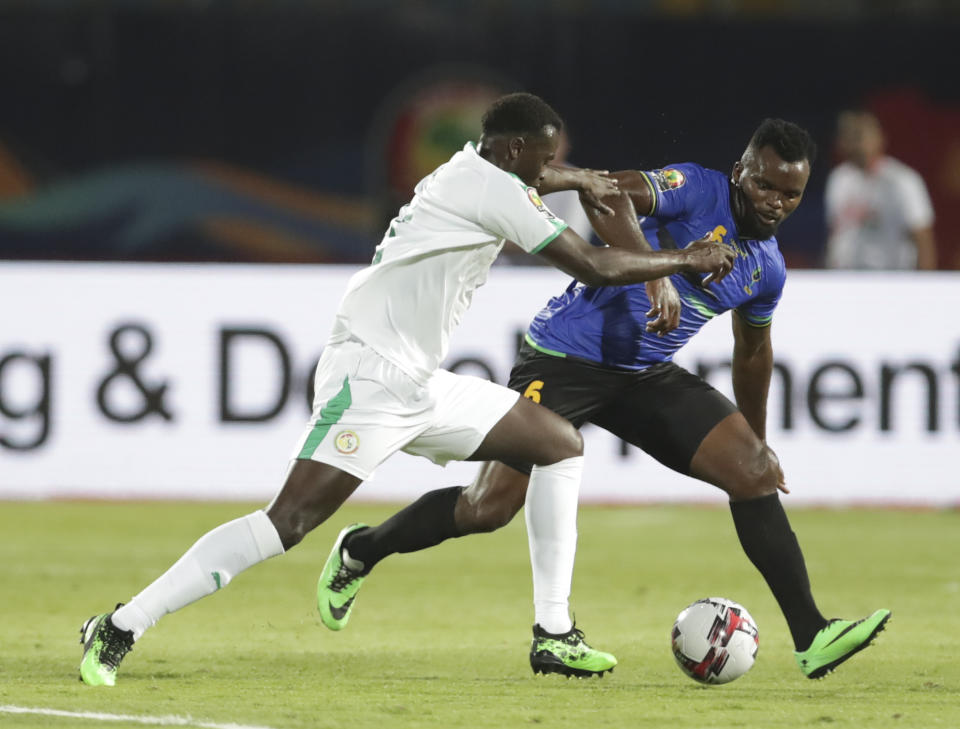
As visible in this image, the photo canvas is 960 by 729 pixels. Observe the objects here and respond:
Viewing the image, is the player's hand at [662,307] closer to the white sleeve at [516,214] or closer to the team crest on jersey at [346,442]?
the white sleeve at [516,214]

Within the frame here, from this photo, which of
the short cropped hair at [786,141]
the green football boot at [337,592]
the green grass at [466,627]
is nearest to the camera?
the green grass at [466,627]

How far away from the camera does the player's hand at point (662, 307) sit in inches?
217

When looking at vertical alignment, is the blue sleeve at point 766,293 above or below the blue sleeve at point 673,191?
below

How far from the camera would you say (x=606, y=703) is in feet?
16.8

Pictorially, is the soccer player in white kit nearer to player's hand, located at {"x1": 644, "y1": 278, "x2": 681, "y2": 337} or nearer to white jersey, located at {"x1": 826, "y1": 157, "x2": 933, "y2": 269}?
player's hand, located at {"x1": 644, "y1": 278, "x2": 681, "y2": 337}

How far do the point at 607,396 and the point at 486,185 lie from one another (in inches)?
44.7

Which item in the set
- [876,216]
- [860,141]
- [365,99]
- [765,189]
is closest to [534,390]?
[765,189]

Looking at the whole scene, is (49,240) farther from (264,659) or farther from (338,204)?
(264,659)

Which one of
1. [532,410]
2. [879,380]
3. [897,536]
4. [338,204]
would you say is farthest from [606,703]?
[338,204]

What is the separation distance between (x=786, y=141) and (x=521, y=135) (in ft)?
3.24

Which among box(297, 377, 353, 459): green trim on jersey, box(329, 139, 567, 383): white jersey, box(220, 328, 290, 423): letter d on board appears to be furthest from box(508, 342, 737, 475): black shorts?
box(220, 328, 290, 423): letter d on board

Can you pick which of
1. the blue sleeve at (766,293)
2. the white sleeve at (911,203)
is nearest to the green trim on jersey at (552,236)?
the blue sleeve at (766,293)

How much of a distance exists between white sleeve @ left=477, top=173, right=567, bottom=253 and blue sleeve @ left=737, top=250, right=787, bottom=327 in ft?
3.49

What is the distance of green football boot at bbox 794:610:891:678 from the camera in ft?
18.3
